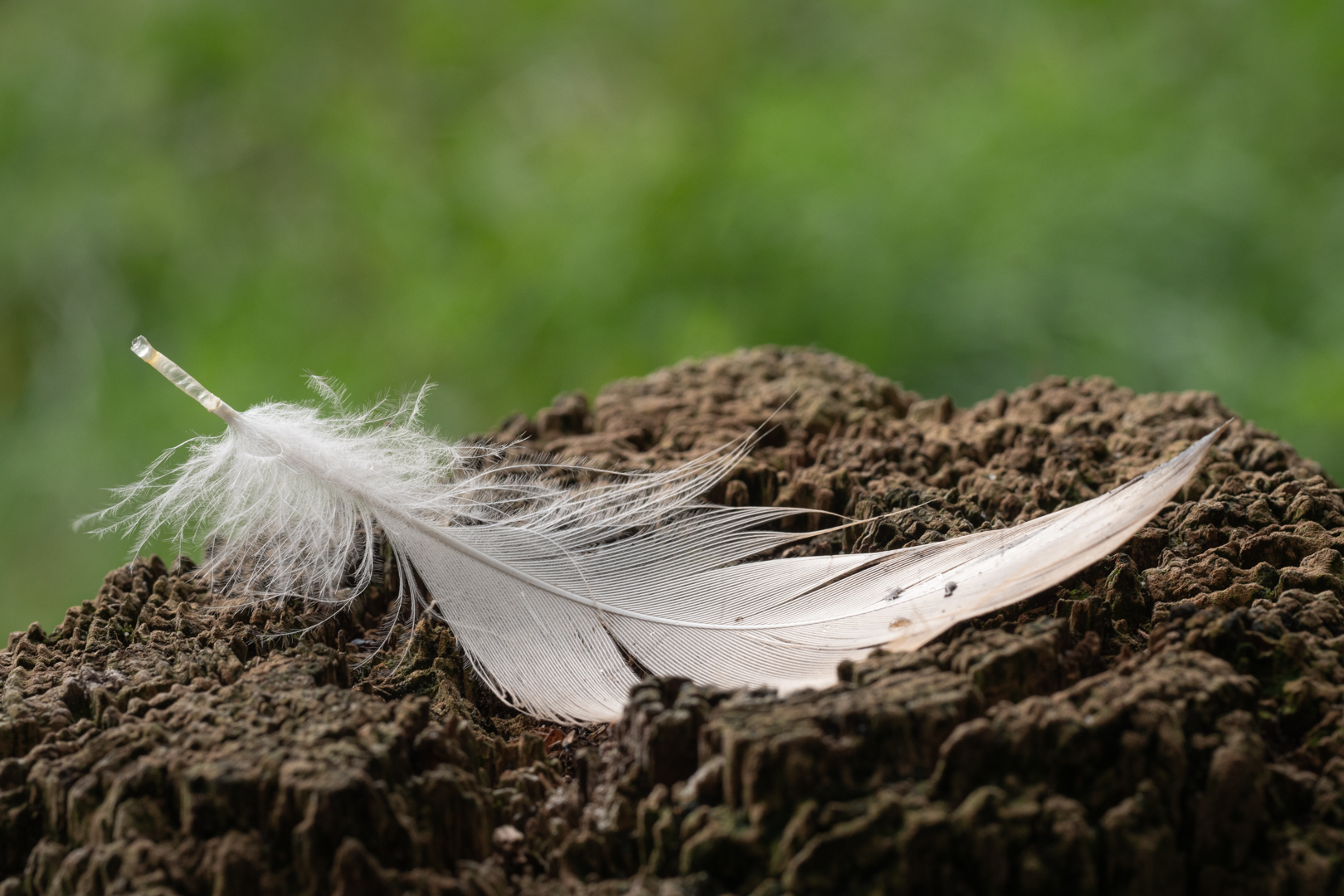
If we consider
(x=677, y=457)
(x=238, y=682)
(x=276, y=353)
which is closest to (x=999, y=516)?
(x=677, y=457)

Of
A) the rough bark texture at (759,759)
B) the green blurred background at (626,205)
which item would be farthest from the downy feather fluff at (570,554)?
the green blurred background at (626,205)

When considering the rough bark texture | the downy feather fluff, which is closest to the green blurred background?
the downy feather fluff

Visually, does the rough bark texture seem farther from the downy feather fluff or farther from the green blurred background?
the green blurred background

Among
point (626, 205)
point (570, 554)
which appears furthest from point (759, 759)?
point (626, 205)

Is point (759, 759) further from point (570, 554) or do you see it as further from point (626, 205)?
point (626, 205)

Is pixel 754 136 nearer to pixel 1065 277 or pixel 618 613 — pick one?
pixel 1065 277

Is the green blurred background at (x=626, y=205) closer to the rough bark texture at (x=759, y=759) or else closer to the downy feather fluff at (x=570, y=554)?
the downy feather fluff at (x=570, y=554)
